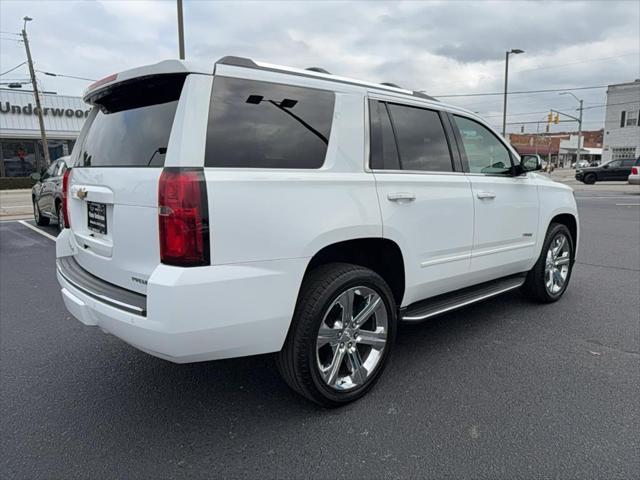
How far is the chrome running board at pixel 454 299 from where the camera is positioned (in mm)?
3400

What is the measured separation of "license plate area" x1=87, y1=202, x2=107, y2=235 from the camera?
9.17 feet

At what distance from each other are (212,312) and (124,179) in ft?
2.89

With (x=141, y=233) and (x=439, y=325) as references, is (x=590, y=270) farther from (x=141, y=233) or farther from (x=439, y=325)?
(x=141, y=233)

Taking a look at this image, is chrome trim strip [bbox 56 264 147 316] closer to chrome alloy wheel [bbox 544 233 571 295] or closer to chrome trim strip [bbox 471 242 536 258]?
chrome trim strip [bbox 471 242 536 258]

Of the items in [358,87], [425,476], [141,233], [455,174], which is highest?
[358,87]

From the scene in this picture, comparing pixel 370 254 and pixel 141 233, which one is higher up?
pixel 141 233

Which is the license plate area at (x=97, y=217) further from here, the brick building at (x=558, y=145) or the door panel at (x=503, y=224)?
the brick building at (x=558, y=145)

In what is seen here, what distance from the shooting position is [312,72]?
3.00 meters

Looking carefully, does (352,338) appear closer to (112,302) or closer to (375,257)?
(375,257)

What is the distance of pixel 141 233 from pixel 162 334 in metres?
0.53

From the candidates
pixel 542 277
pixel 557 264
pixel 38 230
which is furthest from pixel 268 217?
pixel 38 230

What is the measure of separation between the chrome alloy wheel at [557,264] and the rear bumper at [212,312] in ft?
10.8

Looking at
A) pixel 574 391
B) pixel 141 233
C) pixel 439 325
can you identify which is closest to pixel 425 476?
pixel 574 391

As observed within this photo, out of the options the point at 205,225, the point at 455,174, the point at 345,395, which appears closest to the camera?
the point at 205,225
